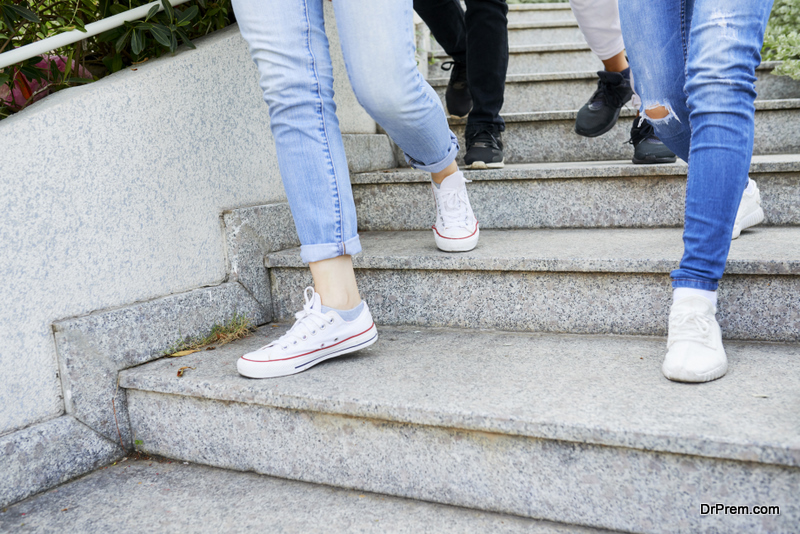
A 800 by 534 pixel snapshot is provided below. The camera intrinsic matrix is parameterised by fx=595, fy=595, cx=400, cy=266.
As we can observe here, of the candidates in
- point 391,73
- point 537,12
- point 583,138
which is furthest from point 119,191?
point 537,12

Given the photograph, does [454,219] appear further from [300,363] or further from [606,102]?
[606,102]

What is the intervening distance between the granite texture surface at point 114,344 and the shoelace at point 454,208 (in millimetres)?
673

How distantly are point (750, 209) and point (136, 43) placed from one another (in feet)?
5.41

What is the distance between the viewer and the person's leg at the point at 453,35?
93.7 inches

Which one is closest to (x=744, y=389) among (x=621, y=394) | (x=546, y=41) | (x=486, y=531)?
(x=621, y=394)

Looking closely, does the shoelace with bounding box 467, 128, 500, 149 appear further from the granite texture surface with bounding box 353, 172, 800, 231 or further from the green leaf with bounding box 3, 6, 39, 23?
the green leaf with bounding box 3, 6, 39, 23

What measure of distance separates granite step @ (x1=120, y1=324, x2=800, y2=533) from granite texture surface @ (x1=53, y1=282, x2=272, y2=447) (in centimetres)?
4

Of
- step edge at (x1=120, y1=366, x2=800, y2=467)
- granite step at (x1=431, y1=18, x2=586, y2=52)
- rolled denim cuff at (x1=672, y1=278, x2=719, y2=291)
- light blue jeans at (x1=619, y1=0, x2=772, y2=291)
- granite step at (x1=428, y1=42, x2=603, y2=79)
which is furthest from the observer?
granite step at (x1=431, y1=18, x2=586, y2=52)

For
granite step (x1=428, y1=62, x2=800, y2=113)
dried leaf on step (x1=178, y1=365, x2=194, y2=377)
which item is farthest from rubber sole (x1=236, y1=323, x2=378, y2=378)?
granite step (x1=428, y1=62, x2=800, y2=113)

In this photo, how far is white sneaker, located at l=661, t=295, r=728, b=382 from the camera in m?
1.12

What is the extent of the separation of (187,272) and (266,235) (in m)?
0.28

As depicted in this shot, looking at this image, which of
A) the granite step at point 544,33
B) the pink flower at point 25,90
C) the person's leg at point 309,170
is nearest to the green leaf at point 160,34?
the pink flower at point 25,90

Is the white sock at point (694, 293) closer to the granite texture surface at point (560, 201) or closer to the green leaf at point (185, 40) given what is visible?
the granite texture surface at point (560, 201)

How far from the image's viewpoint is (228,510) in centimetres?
117
